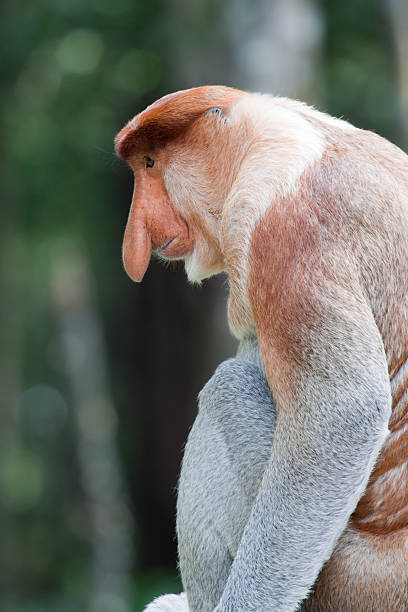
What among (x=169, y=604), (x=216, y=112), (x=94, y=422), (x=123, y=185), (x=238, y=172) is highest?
(x=123, y=185)

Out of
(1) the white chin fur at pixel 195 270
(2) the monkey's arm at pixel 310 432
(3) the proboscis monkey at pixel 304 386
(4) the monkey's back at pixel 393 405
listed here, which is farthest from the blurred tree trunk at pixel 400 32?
(2) the monkey's arm at pixel 310 432

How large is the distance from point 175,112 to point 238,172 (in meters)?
0.38

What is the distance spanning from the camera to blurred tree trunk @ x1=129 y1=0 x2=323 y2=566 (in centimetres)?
805

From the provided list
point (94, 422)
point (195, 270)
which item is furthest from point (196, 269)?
point (94, 422)

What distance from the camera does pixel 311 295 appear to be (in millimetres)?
2674

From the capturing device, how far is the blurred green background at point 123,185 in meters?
9.48

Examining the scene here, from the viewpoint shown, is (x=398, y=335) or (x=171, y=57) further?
(x=171, y=57)

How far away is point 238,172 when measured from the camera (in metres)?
3.12

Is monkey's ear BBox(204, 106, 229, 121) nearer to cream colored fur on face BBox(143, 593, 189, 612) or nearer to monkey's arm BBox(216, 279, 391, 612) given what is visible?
monkey's arm BBox(216, 279, 391, 612)

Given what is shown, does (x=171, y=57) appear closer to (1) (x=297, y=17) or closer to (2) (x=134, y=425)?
(1) (x=297, y=17)

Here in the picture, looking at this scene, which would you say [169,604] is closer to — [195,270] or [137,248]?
[195,270]

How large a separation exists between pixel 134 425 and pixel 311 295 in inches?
587

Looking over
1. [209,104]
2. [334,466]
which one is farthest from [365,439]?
[209,104]

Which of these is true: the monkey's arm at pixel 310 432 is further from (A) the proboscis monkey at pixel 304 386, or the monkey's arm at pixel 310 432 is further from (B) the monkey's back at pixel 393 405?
(B) the monkey's back at pixel 393 405
